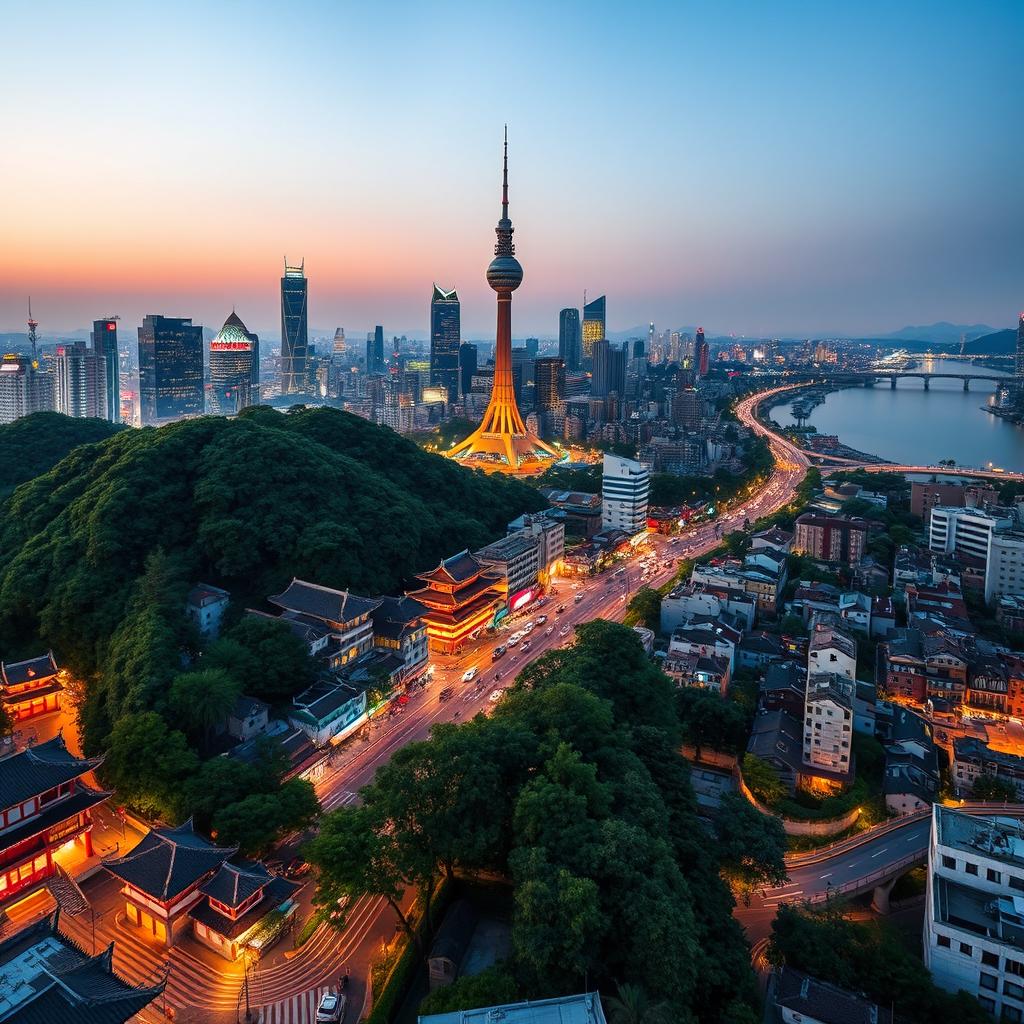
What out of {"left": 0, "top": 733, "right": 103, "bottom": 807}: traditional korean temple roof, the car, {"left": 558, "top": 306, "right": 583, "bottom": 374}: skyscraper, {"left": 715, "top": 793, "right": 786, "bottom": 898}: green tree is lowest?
the car

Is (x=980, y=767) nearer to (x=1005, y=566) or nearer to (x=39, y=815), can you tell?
(x=1005, y=566)

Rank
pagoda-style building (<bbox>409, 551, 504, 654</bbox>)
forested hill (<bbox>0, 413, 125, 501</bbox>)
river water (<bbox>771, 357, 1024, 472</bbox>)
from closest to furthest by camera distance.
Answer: pagoda-style building (<bbox>409, 551, 504, 654</bbox>) → forested hill (<bbox>0, 413, 125, 501</bbox>) → river water (<bbox>771, 357, 1024, 472</bbox>)

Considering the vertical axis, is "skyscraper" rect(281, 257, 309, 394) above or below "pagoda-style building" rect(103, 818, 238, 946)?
above

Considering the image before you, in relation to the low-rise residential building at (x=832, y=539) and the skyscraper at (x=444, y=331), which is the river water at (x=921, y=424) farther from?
the skyscraper at (x=444, y=331)

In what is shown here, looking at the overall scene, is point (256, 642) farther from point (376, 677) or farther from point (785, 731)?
point (785, 731)

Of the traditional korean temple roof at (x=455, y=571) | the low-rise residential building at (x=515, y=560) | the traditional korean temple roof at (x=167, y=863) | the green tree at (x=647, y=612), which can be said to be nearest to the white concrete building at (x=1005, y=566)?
the green tree at (x=647, y=612)

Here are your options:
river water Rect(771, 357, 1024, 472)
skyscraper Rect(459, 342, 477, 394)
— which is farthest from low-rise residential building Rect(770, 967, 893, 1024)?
skyscraper Rect(459, 342, 477, 394)

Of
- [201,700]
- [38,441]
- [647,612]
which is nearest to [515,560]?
[647,612]

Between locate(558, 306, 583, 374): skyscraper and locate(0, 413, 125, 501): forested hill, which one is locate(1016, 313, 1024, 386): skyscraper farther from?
locate(0, 413, 125, 501): forested hill
